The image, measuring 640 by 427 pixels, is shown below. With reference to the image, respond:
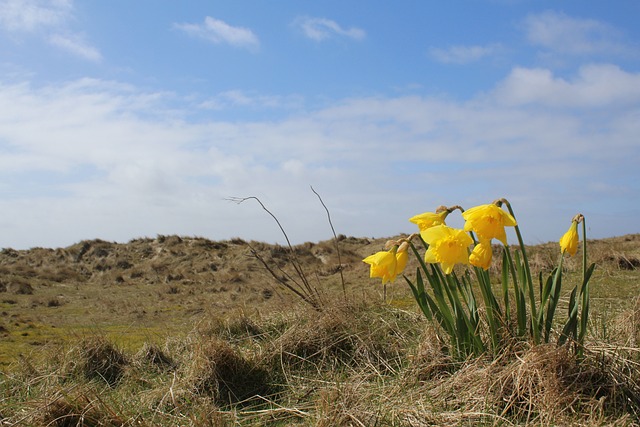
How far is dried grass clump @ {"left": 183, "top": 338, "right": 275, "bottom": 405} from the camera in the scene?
381 centimetres

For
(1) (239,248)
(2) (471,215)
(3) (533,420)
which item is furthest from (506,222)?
(1) (239,248)

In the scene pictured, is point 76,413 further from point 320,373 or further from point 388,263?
point 388,263

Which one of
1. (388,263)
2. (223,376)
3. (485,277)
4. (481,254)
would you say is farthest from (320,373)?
(481,254)

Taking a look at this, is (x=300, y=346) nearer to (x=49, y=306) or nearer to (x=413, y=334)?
(x=413, y=334)

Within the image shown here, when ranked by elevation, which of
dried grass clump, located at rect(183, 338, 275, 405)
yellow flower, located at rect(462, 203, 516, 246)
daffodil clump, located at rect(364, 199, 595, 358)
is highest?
yellow flower, located at rect(462, 203, 516, 246)

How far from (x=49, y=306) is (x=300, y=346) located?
25.0 ft

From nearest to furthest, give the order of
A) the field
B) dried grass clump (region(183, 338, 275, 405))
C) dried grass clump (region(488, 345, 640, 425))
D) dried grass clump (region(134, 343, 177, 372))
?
Answer: 1. dried grass clump (region(488, 345, 640, 425))
2. the field
3. dried grass clump (region(183, 338, 275, 405))
4. dried grass clump (region(134, 343, 177, 372))

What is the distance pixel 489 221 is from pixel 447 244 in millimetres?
259

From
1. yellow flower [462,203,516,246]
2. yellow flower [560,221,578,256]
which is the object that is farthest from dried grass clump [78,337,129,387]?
yellow flower [560,221,578,256]

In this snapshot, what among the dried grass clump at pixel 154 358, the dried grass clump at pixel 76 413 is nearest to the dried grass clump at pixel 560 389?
the dried grass clump at pixel 76 413

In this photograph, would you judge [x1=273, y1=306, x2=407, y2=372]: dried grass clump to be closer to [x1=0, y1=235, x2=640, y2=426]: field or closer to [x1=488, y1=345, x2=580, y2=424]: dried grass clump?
[x1=0, y1=235, x2=640, y2=426]: field

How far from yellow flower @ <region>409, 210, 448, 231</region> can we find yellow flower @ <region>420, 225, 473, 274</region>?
16cm

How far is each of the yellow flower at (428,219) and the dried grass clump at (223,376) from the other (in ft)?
5.37

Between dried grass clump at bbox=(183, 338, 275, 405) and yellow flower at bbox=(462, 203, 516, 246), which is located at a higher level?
yellow flower at bbox=(462, 203, 516, 246)
